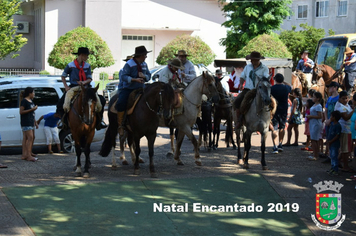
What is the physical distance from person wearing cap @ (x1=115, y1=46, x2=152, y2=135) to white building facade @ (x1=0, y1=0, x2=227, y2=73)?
1090 inches

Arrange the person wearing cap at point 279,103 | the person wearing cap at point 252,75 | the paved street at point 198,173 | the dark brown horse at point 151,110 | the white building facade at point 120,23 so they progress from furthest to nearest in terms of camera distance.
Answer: the white building facade at point 120,23
the person wearing cap at point 279,103
the person wearing cap at point 252,75
the dark brown horse at point 151,110
the paved street at point 198,173

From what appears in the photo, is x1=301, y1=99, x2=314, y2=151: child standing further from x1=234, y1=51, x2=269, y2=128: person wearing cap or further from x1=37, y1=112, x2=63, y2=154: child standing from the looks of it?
x1=37, y1=112, x2=63, y2=154: child standing

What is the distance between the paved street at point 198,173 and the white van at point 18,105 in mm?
634

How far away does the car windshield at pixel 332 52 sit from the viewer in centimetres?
2573

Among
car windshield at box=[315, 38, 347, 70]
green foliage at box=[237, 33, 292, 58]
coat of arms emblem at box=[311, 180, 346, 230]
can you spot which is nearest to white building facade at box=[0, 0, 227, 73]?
green foliage at box=[237, 33, 292, 58]

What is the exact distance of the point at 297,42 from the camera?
4222 centimetres

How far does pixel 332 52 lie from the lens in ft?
86.4

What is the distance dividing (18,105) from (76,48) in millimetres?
18359

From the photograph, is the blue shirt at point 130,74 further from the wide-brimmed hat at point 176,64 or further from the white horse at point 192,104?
the wide-brimmed hat at point 176,64

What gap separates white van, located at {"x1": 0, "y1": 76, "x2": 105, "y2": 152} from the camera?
1412 centimetres

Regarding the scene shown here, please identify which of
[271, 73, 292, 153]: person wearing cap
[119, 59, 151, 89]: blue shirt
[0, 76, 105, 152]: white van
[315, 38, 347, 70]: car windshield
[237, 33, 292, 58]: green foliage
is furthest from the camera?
[237, 33, 292, 58]: green foliage

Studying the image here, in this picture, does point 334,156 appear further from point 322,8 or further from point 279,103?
point 322,8

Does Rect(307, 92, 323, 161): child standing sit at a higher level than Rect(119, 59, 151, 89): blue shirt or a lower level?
lower

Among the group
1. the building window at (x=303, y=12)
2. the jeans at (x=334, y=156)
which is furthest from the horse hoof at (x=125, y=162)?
the building window at (x=303, y=12)
